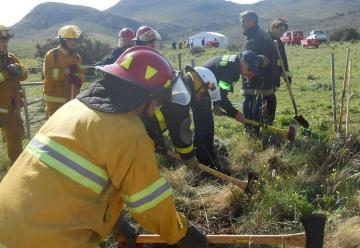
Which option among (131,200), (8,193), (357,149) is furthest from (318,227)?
(357,149)

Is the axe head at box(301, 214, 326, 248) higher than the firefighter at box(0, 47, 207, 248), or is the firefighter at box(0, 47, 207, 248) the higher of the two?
the firefighter at box(0, 47, 207, 248)

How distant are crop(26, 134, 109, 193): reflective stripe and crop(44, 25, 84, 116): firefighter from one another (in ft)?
14.1

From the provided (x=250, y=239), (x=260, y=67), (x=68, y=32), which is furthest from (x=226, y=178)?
(x=68, y=32)

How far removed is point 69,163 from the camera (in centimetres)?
213

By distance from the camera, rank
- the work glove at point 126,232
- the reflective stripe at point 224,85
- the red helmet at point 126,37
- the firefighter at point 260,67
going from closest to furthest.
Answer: the work glove at point 126,232 → the reflective stripe at point 224,85 → the firefighter at point 260,67 → the red helmet at point 126,37

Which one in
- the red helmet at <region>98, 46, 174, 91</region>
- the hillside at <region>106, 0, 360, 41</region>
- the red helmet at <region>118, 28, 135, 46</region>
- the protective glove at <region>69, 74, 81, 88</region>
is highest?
the hillside at <region>106, 0, 360, 41</region>

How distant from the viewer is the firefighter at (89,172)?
6.97ft

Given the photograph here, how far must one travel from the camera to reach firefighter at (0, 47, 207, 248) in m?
2.12

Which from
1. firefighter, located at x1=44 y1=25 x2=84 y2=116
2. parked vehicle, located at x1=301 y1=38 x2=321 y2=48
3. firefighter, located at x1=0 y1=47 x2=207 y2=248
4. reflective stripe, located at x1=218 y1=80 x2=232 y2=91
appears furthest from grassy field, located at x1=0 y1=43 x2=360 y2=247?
parked vehicle, located at x1=301 y1=38 x2=321 y2=48

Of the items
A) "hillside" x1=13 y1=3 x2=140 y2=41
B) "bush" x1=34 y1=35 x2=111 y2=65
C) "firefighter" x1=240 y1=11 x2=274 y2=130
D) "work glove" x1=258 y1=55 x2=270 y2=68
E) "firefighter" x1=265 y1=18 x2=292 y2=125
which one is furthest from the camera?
"hillside" x1=13 y1=3 x2=140 y2=41

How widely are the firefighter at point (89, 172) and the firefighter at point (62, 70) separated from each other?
4.19 metres

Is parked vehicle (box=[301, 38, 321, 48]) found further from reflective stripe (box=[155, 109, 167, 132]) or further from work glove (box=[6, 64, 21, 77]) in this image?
reflective stripe (box=[155, 109, 167, 132])

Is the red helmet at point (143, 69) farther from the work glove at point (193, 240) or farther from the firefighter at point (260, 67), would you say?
the firefighter at point (260, 67)

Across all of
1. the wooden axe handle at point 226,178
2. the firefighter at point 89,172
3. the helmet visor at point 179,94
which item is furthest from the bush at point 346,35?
the firefighter at point 89,172
